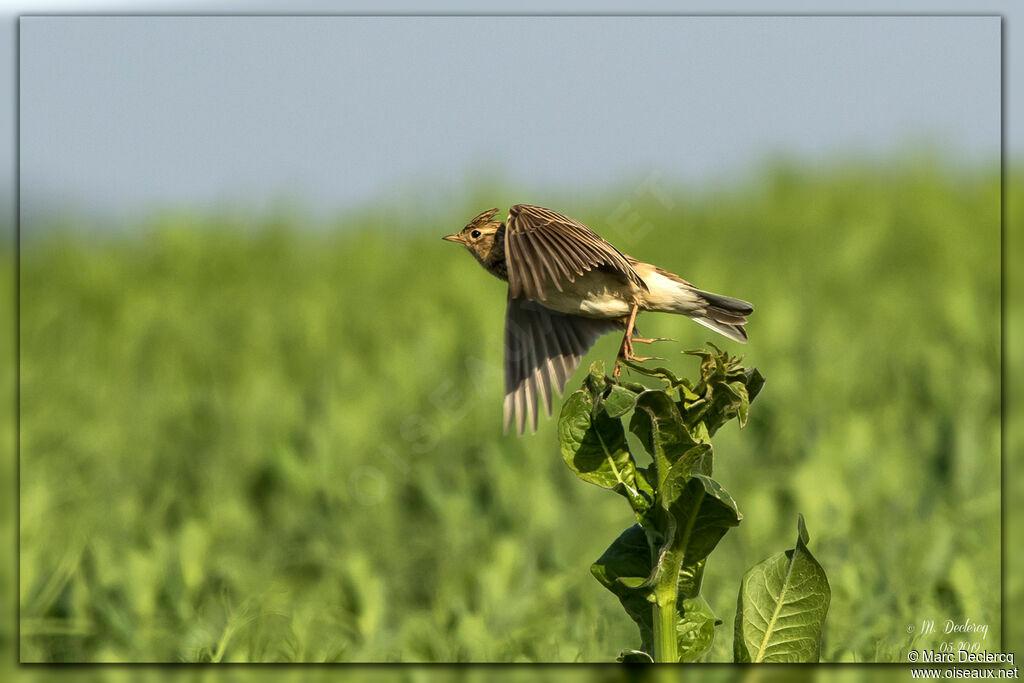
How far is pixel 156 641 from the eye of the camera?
3.64 metres

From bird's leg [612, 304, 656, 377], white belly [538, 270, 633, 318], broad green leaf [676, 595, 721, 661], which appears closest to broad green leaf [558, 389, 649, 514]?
bird's leg [612, 304, 656, 377]

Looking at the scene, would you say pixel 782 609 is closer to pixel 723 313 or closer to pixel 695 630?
pixel 695 630

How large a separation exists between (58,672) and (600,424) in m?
1.78

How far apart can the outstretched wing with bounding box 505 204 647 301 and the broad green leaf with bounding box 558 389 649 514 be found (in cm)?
29

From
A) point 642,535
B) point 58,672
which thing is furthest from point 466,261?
point 642,535

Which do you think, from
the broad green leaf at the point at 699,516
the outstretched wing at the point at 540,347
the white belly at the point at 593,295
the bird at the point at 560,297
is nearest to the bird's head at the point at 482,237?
the bird at the point at 560,297

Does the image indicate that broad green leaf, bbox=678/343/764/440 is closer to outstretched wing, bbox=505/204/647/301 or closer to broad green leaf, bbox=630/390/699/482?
broad green leaf, bbox=630/390/699/482

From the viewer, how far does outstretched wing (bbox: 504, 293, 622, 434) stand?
9.07 ft

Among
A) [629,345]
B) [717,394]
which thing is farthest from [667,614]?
[629,345]

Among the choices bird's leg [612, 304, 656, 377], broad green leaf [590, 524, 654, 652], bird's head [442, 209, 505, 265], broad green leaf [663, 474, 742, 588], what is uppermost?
bird's head [442, 209, 505, 265]

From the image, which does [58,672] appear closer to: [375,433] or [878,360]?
[375,433]

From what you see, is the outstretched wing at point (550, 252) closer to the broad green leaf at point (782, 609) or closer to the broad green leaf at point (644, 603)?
the broad green leaf at point (644, 603)

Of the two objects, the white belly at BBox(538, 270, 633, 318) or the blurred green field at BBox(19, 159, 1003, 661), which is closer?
the white belly at BBox(538, 270, 633, 318)

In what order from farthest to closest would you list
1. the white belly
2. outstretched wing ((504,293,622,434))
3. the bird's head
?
the bird's head
outstretched wing ((504,293,622,434))
the white belly
